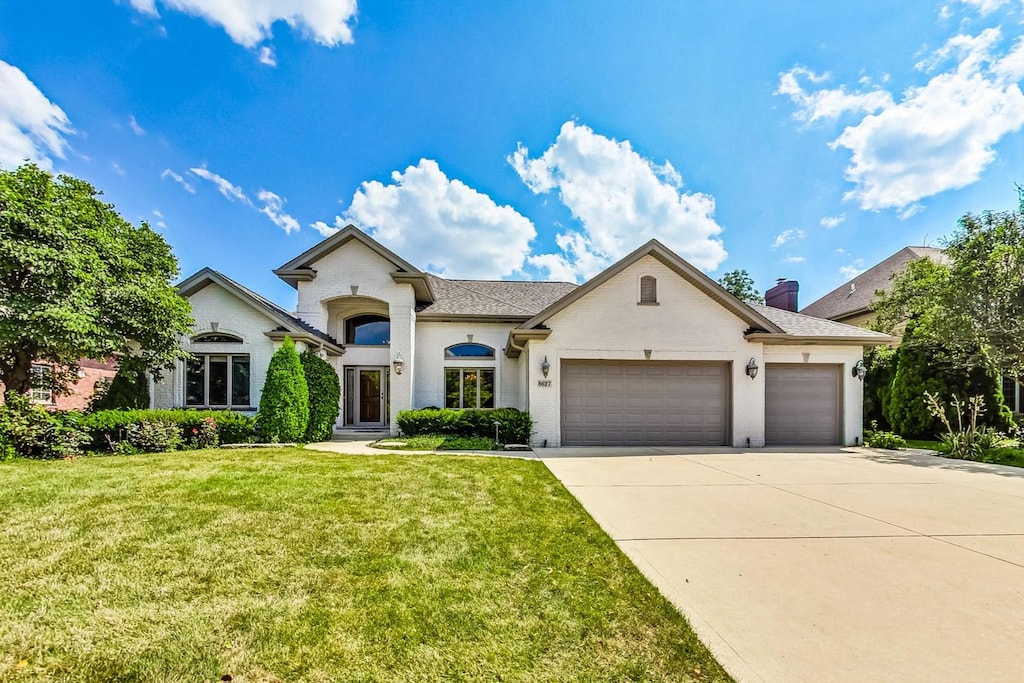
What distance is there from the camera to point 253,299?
12828 mm

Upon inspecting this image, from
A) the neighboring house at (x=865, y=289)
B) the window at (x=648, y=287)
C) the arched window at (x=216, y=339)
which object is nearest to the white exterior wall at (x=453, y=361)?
the window at (x=648, y=287)

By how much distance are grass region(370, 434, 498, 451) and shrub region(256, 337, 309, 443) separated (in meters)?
2.21

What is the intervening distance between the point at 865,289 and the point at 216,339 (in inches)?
1144

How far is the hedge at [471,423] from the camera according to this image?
1215 centimetres

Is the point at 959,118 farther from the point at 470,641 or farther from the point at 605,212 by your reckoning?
the point at 470,641

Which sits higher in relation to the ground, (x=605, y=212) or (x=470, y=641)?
(x=605, y=212)

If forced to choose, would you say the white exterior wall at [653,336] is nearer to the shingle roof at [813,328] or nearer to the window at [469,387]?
the shingle roof at [813,328]

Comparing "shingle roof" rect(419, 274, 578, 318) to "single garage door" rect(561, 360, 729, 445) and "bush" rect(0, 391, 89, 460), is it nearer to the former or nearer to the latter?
"single garage door" rect(561, 360, 729, 445)

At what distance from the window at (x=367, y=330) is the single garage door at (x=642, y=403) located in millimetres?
7479

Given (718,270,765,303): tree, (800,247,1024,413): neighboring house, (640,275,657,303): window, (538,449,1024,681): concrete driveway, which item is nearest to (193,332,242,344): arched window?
(538,449,1024,681): concrete driveway

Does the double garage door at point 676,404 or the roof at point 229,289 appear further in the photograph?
the roof at point 229,289

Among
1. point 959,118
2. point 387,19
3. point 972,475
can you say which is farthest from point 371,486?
point 959,118

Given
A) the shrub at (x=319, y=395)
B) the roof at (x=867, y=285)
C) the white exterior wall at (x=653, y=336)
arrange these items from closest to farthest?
the white exterior wall at (x=653, y=336), the shrub at (x=319, y=395), the roof at (x=867, y=285)

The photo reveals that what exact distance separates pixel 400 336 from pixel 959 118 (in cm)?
1680
